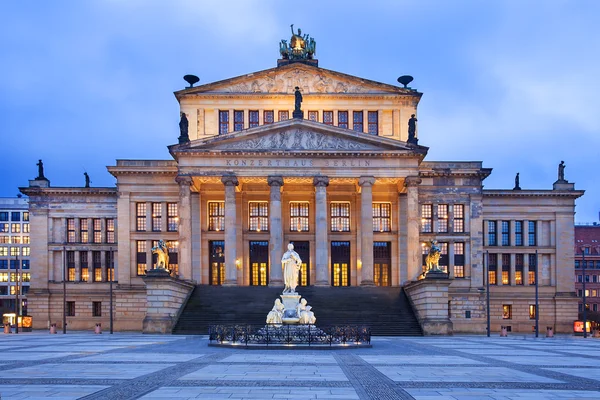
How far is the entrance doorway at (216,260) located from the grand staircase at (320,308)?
7.60 meters

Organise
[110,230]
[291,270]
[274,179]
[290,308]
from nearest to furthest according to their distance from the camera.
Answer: [290,308] < [291,270] < [274,179] < [110,230]

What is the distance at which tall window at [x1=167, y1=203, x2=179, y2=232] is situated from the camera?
219ft

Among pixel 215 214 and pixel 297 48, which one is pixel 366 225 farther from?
pixel 297 48

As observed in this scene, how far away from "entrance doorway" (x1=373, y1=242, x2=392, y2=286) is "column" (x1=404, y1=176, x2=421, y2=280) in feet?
21.7

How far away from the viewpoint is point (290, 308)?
36062 mm

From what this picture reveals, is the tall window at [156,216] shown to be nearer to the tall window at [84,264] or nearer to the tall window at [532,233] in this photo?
the tall window at [84,264]

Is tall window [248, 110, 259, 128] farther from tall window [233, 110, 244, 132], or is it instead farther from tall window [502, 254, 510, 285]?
tall window [502, 254, 510, 285]

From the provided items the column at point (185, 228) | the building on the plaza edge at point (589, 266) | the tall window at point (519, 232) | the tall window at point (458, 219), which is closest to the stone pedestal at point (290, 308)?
the column at point (185, 228)

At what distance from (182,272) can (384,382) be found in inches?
1679

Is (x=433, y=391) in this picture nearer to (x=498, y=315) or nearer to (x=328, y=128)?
(x=328, y=128)

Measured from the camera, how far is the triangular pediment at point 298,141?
2333 inches

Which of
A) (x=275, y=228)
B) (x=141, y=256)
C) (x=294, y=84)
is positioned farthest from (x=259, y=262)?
(x=294, y=84)

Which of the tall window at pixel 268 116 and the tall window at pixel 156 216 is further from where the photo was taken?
the tall window at pixel 156 216

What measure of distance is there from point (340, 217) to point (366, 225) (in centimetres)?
803
